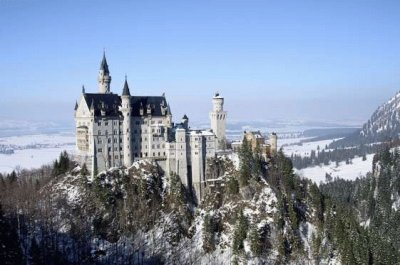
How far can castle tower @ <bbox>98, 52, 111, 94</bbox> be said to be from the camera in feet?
397

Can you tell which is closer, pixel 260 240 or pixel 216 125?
pixel 260 240

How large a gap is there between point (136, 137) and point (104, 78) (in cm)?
1845

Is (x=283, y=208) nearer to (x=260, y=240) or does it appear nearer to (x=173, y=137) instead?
(x=260, y=240)

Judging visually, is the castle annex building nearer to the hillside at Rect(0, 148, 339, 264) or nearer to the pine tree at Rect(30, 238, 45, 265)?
the hillside at Rect(0, 148, 339, 264)

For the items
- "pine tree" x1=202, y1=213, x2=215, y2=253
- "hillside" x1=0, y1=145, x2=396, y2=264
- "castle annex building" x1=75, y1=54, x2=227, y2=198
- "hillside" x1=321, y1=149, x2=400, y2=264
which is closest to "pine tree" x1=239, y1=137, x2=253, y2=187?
"hillside" x1=0, y1=145, x2=396, y2=264

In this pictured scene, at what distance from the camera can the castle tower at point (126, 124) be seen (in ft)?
368

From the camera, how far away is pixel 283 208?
344 feet

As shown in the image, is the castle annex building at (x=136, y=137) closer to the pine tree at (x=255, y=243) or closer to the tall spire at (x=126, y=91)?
the tall spire at (x=126, y=91)

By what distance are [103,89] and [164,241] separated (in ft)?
142

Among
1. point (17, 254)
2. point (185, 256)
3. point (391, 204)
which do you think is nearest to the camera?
point (17, 254)

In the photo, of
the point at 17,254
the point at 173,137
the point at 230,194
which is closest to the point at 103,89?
the point at 173,137

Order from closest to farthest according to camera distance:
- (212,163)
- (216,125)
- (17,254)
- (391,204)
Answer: (17,254) < (212,163) < (216,125) < (391,204)

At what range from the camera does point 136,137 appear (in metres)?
115

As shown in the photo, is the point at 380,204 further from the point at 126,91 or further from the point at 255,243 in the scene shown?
the point at 126,91
